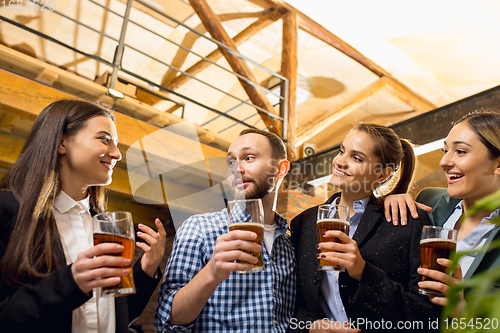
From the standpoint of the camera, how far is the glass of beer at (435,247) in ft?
3.95

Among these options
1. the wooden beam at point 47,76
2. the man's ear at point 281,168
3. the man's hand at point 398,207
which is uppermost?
the wooden beam at point 47,76

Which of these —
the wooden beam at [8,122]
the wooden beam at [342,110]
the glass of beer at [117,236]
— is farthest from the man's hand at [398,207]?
the wooden beam at [342,110]

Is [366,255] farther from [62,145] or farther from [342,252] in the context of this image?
[62,145]

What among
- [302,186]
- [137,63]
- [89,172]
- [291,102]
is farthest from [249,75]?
[89,172]

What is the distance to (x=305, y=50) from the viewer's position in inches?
249

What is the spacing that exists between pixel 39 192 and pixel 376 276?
1062 millimetres

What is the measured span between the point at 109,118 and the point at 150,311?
5.93m

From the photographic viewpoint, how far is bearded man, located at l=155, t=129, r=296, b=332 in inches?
45.3

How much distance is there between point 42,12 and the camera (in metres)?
5.91

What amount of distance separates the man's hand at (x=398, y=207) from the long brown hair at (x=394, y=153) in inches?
6.2

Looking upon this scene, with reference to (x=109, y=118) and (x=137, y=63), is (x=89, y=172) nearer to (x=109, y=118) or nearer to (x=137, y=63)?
(x=109, y=118)

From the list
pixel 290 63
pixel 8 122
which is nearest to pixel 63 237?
pixel 8 122

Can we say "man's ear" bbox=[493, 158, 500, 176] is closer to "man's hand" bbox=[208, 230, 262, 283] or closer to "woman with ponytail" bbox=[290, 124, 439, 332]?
"woman with ponytail" bbox=[290, 124, 439, 332]

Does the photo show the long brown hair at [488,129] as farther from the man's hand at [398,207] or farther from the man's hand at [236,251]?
the man's hand at [236,251]
